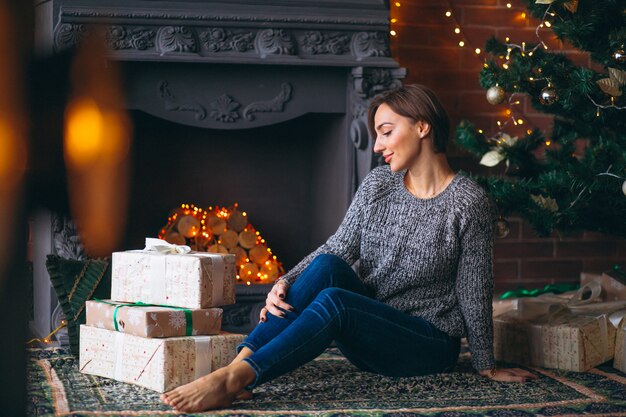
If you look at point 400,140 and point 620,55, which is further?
point 620,55

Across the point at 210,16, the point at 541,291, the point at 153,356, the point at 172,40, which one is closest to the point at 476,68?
the point at 541,291

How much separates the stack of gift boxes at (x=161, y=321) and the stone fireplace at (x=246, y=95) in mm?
625

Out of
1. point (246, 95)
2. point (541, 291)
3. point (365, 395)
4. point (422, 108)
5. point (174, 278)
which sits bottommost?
point (365, 395)

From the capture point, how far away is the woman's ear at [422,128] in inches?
82.0

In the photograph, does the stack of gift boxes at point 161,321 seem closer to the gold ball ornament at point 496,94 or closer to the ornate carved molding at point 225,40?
the ornate carved molding at point 225,40

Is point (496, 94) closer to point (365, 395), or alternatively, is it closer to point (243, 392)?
point (365, 395)

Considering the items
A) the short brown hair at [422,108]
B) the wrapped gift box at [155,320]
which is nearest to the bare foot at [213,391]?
the wrapped gift box at [155,320]

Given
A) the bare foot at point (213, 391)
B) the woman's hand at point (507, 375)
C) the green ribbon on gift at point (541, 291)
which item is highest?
the green ribbon on gift at point (541, 291)

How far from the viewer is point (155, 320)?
1960 millimetres

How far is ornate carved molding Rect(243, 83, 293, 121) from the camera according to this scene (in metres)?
2.67

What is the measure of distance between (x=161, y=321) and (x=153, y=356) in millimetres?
84

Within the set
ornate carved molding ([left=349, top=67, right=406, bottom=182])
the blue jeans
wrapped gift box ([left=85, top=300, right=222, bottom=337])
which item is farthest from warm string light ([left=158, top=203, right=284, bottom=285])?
the blue jeans

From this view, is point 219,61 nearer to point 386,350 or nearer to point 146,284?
point 146,284

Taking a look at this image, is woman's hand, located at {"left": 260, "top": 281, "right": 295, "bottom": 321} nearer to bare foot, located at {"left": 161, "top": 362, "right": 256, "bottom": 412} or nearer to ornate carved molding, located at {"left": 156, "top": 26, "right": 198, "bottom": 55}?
bare foot, located at {"left": 161, "top": 362, "right": 256, "bottom": 412}
